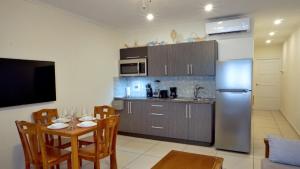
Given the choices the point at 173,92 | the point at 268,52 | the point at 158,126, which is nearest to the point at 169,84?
the point at 173,92

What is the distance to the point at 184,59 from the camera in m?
4.18

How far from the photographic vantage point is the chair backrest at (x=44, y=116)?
297 cm

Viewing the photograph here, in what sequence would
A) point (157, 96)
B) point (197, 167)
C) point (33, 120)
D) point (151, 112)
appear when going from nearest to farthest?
point (197, 167)
point (33, 120)
point (151, 112)
point (157, 96)

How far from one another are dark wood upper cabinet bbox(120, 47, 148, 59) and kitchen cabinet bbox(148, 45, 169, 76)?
5.6 inches

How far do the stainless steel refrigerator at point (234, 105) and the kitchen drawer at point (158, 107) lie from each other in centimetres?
110

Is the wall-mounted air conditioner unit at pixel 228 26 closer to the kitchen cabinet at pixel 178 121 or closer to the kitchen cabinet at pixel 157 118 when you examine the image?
the kitchen cabinet at pixel 178 121

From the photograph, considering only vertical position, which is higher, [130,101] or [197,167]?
Result: [130,101]

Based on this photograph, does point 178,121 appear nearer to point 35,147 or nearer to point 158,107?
point 158,107

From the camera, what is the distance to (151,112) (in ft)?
14.3

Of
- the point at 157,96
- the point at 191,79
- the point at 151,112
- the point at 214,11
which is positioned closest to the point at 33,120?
the point at 151,112

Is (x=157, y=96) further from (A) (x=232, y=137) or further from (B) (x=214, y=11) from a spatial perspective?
(B) (x=214, y=11)

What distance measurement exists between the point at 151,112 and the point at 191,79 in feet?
3.99

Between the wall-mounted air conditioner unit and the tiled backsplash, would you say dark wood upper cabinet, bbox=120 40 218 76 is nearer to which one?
the wall-mounted air conditioner unit

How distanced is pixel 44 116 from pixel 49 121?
122 millimetres
